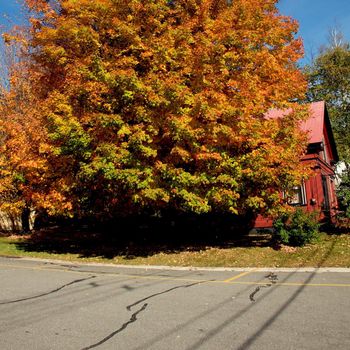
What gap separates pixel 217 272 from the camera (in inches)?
481

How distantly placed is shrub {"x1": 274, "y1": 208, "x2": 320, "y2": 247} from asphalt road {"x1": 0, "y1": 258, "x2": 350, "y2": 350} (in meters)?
3.83

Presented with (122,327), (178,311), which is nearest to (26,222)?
(178,311)

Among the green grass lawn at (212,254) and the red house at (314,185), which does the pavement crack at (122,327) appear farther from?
the red house at (314,185)

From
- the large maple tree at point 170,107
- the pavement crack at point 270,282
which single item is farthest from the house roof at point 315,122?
the pavement crack at point 270,282

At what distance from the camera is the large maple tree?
13.0 meters

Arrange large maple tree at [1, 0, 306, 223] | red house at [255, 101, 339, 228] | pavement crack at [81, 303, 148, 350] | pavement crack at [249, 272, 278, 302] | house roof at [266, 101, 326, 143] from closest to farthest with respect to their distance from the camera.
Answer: pavement crack at [81, 303, 148, 350]
pavement crack at [249, 272, 278, 302]
large maple tree at [1, 0, 306, 223]
red house at [255, 101, 339, 228]
house roof at [266, 101, 326, 143]

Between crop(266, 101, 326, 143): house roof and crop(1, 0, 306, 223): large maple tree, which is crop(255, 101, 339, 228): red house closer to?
crop(266, 101, 326, 143): house roof

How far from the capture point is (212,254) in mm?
15320

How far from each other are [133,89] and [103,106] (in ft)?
4.81

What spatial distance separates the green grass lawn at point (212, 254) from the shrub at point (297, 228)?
377mm

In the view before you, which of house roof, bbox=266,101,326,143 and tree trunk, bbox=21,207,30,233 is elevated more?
house roof, bbox=266,101,326,143

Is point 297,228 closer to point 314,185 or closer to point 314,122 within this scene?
point 314,185

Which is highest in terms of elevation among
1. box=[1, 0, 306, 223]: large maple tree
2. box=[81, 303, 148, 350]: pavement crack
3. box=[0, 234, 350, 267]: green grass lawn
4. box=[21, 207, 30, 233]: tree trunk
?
box=[1, 0, 306, 223]: large maple tree

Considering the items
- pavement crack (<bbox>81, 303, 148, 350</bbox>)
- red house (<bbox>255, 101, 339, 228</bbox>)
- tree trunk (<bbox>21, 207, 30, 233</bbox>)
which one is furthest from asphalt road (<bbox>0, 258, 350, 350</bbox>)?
tree trunk (<bbox>21, 207, 30, 233</bbox>)
